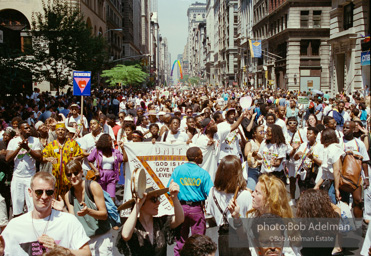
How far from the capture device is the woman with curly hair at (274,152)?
7.62 metres

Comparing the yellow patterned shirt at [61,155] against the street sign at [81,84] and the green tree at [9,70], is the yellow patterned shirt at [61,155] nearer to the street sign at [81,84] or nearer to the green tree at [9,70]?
the street sign at [81,84]

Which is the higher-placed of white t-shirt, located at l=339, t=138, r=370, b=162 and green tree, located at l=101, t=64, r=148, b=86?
green tree, located at l=101, t=64, r=148, b=86

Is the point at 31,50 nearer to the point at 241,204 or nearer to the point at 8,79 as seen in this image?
the point at 8,79

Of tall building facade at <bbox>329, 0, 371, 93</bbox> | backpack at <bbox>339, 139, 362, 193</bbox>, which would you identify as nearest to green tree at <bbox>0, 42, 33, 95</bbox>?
backpack at <bbox>339, 139, 362, 193</bbox>

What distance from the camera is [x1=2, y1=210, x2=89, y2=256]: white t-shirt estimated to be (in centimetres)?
361

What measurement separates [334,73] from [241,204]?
36.5 metres

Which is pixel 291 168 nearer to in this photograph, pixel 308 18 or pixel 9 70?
pixel 9 70

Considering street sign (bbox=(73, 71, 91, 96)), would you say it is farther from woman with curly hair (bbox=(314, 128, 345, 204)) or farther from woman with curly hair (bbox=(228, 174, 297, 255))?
woman with curly hair (bbox=(228, 174, 297, 255))

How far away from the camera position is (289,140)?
941 centimetres

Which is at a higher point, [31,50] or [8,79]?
[31,50]

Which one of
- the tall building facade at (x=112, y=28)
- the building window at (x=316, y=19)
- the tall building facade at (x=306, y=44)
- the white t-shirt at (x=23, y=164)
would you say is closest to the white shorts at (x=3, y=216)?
the white t-shirt at (x=23, y=164)

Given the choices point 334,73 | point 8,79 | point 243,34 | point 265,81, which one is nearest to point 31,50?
point 8,79

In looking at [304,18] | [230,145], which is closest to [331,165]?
[230,145]

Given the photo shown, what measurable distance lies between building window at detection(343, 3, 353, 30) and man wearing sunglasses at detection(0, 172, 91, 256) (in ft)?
118
